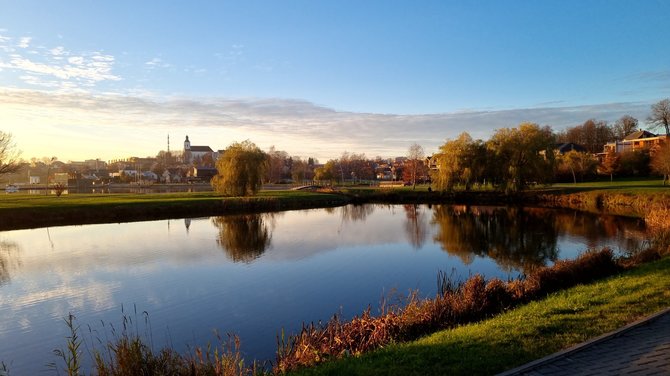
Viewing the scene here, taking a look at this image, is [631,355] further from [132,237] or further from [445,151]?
[445,151]

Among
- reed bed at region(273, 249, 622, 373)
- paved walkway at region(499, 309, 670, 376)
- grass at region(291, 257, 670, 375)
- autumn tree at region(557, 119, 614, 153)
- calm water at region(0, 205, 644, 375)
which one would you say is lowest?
calm water at region(0, 205, 644, 375)

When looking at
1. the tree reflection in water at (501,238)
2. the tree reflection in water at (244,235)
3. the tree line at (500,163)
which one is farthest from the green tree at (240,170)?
the tree reflection in water at (501,238)

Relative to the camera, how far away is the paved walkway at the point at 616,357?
17.5 ft

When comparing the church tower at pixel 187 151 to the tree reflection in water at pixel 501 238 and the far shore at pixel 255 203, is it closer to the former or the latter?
the far shore at pixel 255 203

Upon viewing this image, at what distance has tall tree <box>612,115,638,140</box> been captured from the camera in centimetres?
9725

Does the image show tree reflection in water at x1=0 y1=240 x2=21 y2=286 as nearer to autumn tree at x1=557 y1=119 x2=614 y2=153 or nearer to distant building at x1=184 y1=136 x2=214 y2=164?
autumn tree at x1=557 y1=119 x2=614 y2=153

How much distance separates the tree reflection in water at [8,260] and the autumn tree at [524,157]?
4695 cm

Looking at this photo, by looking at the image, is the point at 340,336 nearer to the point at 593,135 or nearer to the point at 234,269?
the point at 234,269

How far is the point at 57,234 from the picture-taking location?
25953mm

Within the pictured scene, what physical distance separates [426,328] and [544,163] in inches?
1835

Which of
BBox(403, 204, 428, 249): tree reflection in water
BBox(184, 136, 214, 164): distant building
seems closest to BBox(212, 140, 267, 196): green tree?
BBox(403, 204, 428, 249): tree reflection in water

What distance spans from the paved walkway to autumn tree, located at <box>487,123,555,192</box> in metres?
45.3

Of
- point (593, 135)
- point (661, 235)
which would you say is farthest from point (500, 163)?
point (593, 135)

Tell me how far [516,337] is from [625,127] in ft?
375
